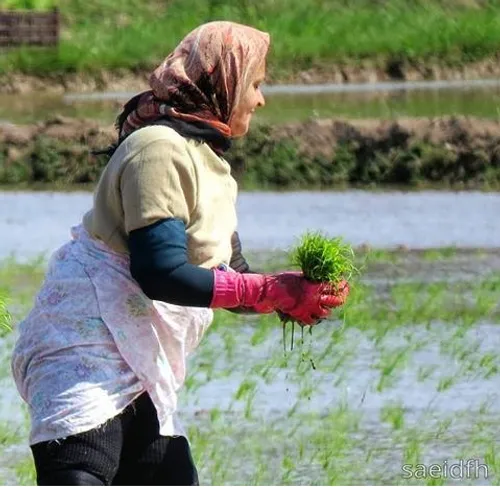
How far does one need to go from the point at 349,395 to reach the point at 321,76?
17799mm

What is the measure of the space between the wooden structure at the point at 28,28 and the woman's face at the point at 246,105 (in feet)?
71.1

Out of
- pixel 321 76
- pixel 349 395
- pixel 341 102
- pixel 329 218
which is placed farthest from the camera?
pixel 321 76

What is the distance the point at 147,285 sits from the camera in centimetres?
361

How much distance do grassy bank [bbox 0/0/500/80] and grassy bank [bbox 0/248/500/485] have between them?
15181mm

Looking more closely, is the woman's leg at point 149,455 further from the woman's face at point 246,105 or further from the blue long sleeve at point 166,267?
the woman's face at point 246,105

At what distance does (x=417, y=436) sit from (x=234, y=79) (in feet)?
8.24

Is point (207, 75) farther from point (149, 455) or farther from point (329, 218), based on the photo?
point (329, 218)

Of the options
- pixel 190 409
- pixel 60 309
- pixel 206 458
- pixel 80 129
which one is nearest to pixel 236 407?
pixel 190 409

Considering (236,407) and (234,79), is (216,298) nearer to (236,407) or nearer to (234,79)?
(234,79)

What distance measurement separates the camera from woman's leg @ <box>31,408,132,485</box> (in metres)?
3.67

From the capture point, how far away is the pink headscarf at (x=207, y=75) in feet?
12.2

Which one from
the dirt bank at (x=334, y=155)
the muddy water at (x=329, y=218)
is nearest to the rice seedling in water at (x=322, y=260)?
the muddy water at (x=329, y=218)

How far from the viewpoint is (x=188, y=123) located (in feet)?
12.3

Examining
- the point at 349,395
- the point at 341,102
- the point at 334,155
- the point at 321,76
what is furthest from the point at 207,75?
the point at 321,76
